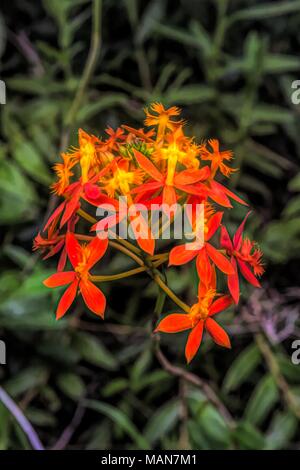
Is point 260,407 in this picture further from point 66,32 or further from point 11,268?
point 66,32

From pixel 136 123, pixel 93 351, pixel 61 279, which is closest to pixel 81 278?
pixel 61 279

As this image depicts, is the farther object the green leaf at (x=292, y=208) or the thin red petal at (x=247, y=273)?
the green leaf at (x=292, y=208)

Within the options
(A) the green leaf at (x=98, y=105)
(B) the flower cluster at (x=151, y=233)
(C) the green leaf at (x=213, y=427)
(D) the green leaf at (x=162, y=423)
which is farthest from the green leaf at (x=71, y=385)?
(B) the flower cluster at (x=151, y=233)

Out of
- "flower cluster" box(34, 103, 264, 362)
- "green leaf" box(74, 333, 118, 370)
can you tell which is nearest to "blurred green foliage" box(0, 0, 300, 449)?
"green leaf" box(74, 333, 118, 370)

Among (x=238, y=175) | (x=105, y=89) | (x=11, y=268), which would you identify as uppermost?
(x=105, y=89)

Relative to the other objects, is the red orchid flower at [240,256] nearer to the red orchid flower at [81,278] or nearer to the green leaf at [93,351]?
the red orchid flower at [81,278]

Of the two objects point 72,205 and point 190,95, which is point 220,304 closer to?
point 72,205

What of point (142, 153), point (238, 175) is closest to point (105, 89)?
point (238, 175)
